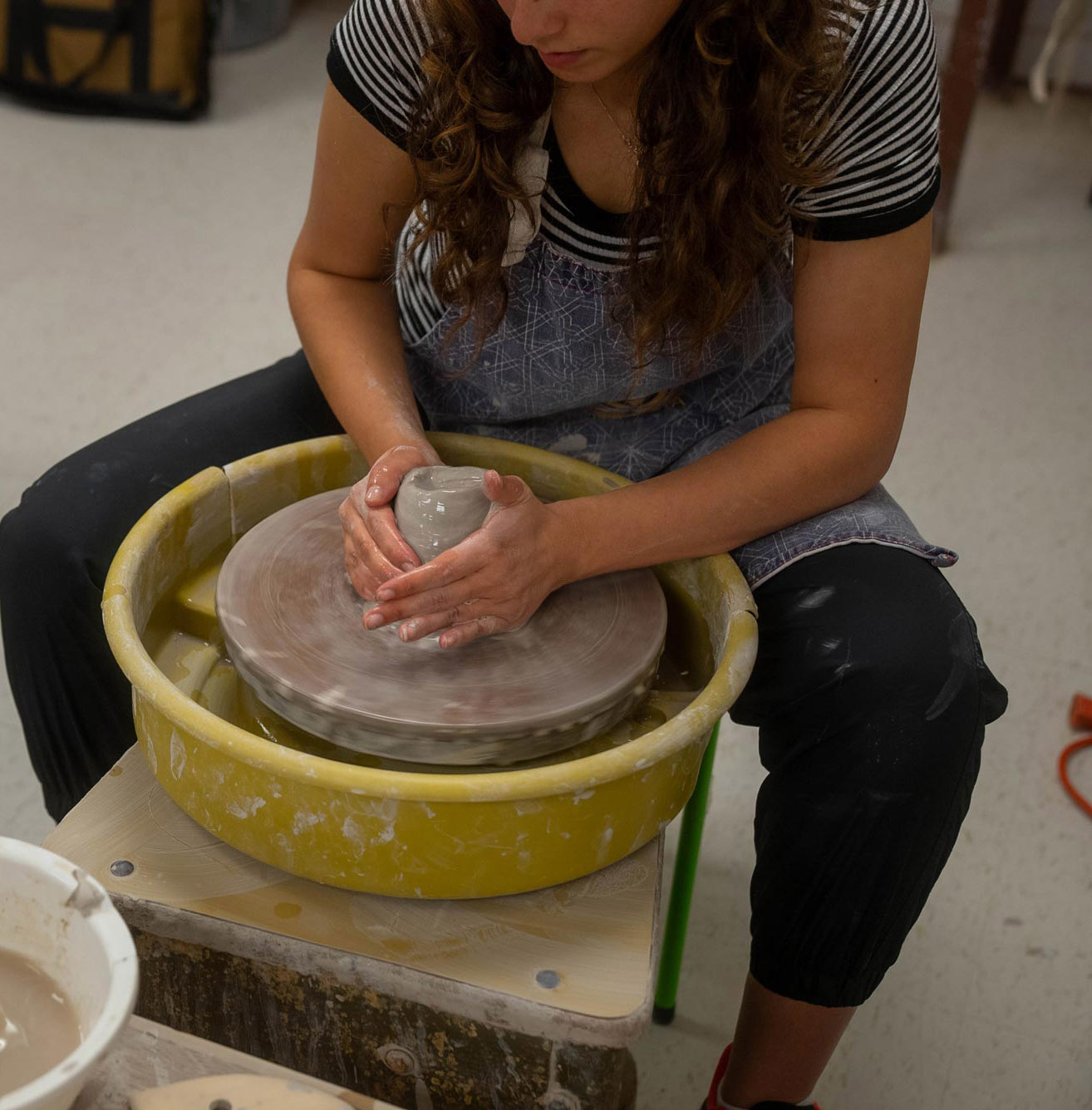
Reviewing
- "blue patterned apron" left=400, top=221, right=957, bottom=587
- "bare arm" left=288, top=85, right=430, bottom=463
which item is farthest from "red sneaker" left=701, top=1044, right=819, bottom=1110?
"bare arm" left=288, top=85, right=430, bottom=463

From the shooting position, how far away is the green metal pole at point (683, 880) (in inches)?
60.2

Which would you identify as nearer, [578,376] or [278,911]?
[278,911]

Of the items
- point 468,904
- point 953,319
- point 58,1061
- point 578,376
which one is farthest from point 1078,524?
point 58,1061

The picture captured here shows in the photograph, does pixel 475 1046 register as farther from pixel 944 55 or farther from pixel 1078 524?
pixel 944 55

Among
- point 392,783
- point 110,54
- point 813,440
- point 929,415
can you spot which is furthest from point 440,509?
point 110,54

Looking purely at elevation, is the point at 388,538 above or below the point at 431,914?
above

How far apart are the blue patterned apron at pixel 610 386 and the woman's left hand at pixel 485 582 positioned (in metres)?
0.27

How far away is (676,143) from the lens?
1.22 meters

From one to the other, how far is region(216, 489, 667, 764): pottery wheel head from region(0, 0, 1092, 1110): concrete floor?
73cm

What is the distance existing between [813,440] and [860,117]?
32cm

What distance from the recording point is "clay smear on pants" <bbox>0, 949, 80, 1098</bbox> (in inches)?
31.5

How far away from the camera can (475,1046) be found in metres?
1.06

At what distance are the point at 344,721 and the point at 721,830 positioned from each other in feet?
3.48

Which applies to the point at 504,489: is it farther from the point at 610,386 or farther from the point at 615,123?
the point at 615,123
